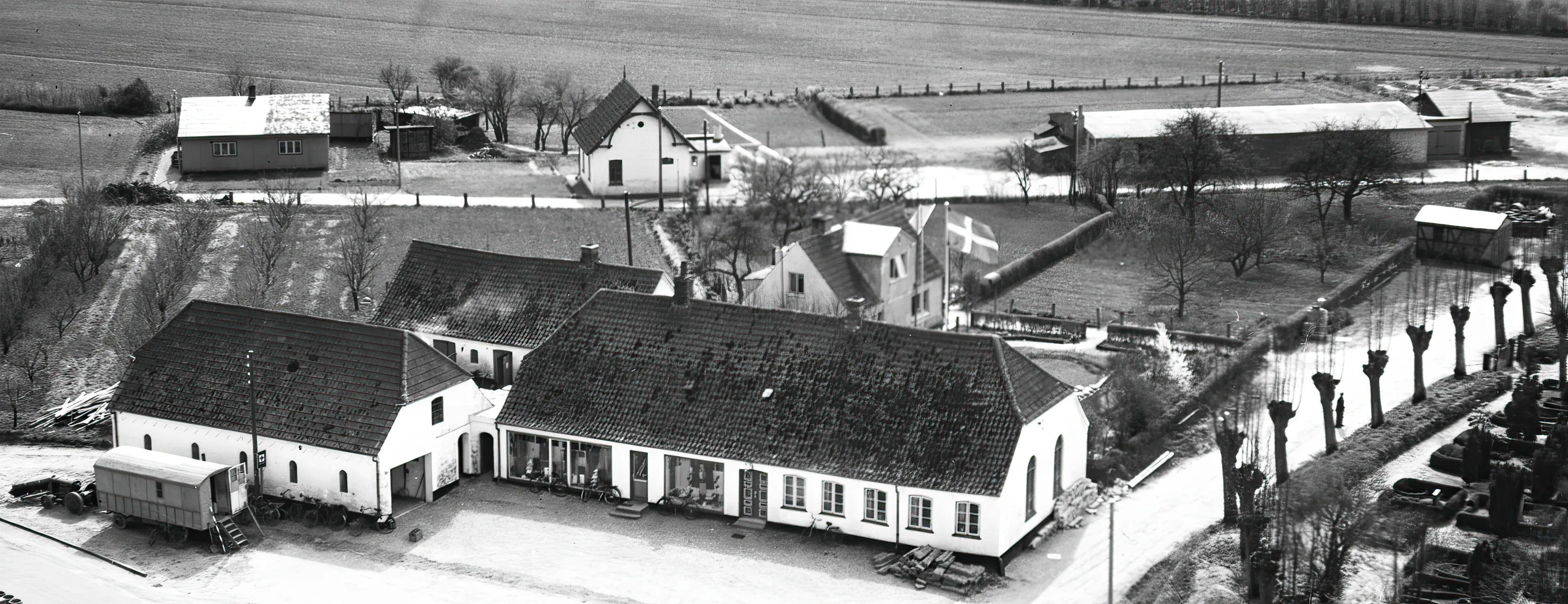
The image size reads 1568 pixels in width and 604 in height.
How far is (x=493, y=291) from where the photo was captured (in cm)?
5659

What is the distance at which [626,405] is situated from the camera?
49.2 meters

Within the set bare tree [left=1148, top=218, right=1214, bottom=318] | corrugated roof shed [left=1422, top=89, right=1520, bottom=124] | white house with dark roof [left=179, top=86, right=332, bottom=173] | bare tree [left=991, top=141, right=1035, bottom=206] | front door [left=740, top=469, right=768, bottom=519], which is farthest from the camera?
corrugated roof shed [left=1422, top=89, right=1520, bottom=124]

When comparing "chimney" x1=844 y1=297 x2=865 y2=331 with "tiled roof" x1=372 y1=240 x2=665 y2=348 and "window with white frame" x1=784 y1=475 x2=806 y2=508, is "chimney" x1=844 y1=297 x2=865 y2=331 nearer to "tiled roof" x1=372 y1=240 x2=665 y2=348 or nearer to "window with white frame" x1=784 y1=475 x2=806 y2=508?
"window with white frame" x1=784 y1=475 x2=806 y2=508

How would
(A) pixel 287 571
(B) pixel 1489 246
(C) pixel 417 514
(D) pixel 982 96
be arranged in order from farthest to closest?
(D) pixel 982 96
(B) pixel 1489 246
(C) pixel 417 514
(A) pixel 287 571

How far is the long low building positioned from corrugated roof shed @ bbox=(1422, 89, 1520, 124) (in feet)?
7.90

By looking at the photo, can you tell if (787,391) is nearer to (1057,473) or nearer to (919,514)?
(919,514)

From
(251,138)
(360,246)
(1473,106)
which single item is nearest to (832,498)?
(360,246)

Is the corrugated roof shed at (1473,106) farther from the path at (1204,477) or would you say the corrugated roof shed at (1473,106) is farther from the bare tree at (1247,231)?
the path at (1204,477)

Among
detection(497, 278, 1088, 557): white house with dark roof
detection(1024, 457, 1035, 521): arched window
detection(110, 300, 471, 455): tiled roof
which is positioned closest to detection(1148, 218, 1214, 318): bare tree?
detection(497, 278, 1088, 557): white house with dark roof

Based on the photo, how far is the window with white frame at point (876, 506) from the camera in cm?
4559

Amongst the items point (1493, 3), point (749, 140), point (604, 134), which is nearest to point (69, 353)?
point (604, 134)

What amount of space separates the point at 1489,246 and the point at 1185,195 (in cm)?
1321

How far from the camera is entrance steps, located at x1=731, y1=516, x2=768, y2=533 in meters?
46.7

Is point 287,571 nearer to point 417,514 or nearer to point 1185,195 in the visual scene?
point 417,514
